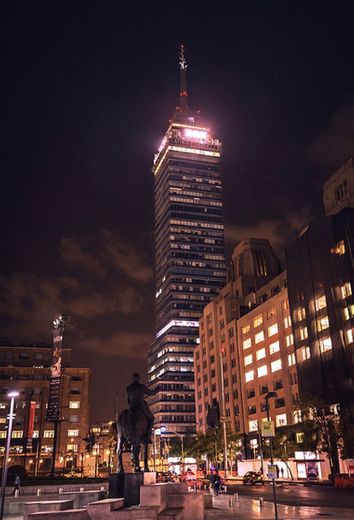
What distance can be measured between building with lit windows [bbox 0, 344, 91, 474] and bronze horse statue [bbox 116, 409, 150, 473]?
10548 cm

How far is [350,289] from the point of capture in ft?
253

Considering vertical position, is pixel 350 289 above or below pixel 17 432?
above

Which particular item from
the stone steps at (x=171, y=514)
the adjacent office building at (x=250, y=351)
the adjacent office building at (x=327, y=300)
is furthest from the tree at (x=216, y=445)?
the stone steps at (x=171, y=514)

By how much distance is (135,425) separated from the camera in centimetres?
2209

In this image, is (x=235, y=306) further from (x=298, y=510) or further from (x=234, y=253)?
(x=298, y=510)

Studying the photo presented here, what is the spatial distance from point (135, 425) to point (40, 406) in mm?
124671

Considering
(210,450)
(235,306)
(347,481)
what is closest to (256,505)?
(347,481)

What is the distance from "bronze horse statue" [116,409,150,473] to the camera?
2195cm

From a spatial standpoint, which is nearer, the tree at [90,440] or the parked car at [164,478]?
the parked car at [164,478]

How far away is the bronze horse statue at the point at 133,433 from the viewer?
22.0 m

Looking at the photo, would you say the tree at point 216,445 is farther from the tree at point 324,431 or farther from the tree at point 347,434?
the tree at point 347,434

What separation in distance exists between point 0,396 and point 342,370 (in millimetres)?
99758

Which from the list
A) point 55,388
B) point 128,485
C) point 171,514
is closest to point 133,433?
point 128,485

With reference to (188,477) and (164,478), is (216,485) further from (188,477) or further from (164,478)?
(164,478)
